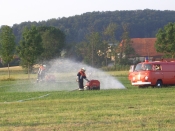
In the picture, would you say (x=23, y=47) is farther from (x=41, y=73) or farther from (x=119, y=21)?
(x=119, y=21)

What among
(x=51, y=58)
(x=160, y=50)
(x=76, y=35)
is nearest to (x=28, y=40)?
(x=160, y=50)

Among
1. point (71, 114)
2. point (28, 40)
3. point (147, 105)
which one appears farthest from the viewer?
point (28, 40)

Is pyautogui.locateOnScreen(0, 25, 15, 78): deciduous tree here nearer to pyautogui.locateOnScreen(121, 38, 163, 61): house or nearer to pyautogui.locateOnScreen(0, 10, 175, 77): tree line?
pyautogui.locateOnScreen(0, 10, 175, 77): tree line

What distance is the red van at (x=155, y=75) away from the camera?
3225 cm

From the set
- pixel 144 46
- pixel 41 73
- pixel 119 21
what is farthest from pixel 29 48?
pixel 119 21

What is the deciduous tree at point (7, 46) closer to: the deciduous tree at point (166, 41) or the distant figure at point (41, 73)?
the deciduous tree at point (166, 41)

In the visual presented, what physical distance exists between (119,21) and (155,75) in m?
142

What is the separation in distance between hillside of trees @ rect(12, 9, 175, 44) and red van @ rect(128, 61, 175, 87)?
131 meters

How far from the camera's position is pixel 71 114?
52.5 feet

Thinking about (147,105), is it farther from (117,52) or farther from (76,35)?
(76,35)

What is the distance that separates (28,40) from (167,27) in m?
20.2

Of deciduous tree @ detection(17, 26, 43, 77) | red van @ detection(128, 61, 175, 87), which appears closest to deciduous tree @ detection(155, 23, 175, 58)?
deciduous tree @ detection(17, 26, 43, 77)

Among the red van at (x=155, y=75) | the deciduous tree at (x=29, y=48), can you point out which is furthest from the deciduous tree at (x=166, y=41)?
the red van at (x=155, y=75)

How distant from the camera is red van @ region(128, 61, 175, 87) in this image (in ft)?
106
